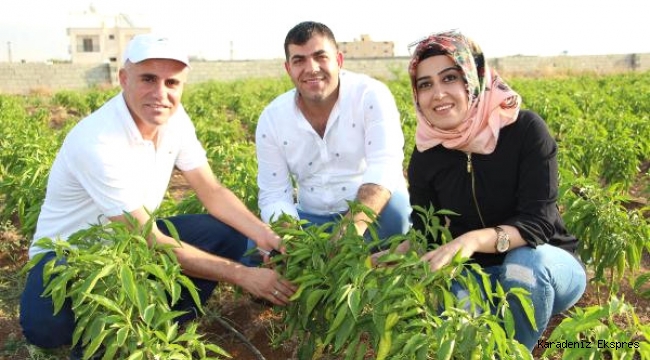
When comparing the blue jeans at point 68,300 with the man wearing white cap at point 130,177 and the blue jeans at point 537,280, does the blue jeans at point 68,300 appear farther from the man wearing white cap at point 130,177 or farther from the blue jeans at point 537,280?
the blue jeans at point 537,280

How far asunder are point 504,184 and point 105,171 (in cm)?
171

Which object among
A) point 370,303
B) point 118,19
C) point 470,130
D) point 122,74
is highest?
point 118,19

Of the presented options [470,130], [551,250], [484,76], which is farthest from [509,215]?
[484,76]

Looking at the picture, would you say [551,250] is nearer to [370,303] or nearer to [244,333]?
[370,303]

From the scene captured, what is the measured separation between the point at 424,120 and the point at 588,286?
1695 millimetres

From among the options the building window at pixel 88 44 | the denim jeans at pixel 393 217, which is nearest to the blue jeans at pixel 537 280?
the denim jeans at pixel 393 217

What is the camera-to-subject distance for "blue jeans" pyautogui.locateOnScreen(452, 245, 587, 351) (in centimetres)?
Result: 255

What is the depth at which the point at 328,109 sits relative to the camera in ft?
11.9

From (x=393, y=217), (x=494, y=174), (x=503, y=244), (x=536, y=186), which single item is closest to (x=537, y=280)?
(x=503, y=244)

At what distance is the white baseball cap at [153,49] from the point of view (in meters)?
2.81

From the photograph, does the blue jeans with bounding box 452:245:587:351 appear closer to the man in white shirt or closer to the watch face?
the watch face


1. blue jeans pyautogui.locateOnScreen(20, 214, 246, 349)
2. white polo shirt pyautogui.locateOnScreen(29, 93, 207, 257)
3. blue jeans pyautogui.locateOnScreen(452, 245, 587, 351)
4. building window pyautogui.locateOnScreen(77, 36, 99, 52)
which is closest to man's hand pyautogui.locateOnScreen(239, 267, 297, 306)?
blue jeans pyautogui.locateOnScreen(20, 214, 246, 349)

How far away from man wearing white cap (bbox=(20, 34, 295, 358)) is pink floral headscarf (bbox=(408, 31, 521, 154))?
91 cm

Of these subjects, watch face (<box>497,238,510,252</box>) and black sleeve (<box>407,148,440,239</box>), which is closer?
watch face (<box>497,238,510,252</box>)
